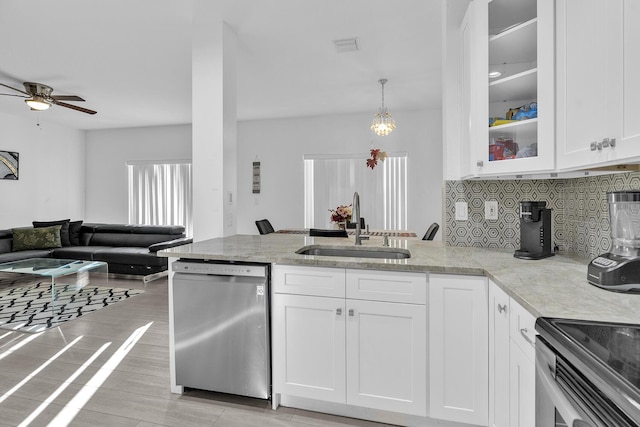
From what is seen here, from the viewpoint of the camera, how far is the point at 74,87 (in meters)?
4.40

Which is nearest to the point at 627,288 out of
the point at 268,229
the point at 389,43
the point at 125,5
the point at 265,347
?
the point at 265,347

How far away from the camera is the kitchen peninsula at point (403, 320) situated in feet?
5.41

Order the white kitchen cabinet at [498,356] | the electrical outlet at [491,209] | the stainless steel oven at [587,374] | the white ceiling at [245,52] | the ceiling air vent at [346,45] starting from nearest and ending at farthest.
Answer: the stainless steel oven at [587,374] < the white kitchen cabinet at [498,356] < the electrical outlet at [491,209] < the white ceiling at [245,52] < the ceiling air vent at [346,45]

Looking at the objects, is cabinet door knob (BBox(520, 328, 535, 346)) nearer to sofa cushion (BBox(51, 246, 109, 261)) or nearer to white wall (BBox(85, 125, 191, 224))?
sofa cushion (BBox(51, 246, 109, 261))

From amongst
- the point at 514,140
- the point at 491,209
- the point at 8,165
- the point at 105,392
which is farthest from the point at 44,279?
the point at 514,140

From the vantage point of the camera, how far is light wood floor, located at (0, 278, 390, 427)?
6.18 ft

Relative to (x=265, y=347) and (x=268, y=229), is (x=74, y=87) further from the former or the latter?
(x=265, y=347)

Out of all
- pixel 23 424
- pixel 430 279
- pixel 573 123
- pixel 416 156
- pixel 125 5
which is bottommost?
pixel 23 424

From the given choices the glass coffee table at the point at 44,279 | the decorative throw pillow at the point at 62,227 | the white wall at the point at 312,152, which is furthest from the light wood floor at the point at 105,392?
the white wall at the point at 312,152

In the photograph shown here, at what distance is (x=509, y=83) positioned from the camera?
1.85m

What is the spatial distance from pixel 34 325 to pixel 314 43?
3.79 meters

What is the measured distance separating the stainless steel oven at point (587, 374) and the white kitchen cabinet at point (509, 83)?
947 mm

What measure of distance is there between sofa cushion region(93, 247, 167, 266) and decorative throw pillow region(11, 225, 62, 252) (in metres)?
0.82

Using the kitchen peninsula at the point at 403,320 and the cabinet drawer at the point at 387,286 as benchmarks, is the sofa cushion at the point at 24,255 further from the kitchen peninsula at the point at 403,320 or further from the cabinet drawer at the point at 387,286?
the cabinet drawer at the point at 387,286
